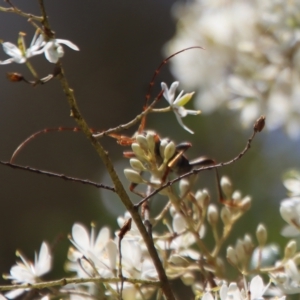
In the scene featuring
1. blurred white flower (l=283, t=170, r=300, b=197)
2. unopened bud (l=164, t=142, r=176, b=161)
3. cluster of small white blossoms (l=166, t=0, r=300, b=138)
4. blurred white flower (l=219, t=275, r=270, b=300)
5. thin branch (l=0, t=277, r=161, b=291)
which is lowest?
blurred white flower (l=219, t=275, r=270, b=300)

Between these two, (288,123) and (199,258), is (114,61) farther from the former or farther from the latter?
(199,258)

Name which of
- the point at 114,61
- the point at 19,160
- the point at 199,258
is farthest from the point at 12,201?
the point at 199,258

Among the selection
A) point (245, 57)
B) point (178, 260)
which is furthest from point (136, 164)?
point (245, 57)

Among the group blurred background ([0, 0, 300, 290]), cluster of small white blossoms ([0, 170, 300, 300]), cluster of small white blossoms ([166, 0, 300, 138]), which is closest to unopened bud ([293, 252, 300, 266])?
cluster of small white blossoms ([0, 170, 300, 300])

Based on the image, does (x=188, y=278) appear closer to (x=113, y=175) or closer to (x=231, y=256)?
(x=231, y=256)

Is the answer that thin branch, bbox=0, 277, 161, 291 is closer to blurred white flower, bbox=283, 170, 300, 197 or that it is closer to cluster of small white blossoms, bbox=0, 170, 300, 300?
cluster of small white blossoms, bbox=0, 170, 300, 300

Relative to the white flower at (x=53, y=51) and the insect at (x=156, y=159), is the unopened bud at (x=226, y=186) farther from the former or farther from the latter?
the white flower at (x=53, y=51)
